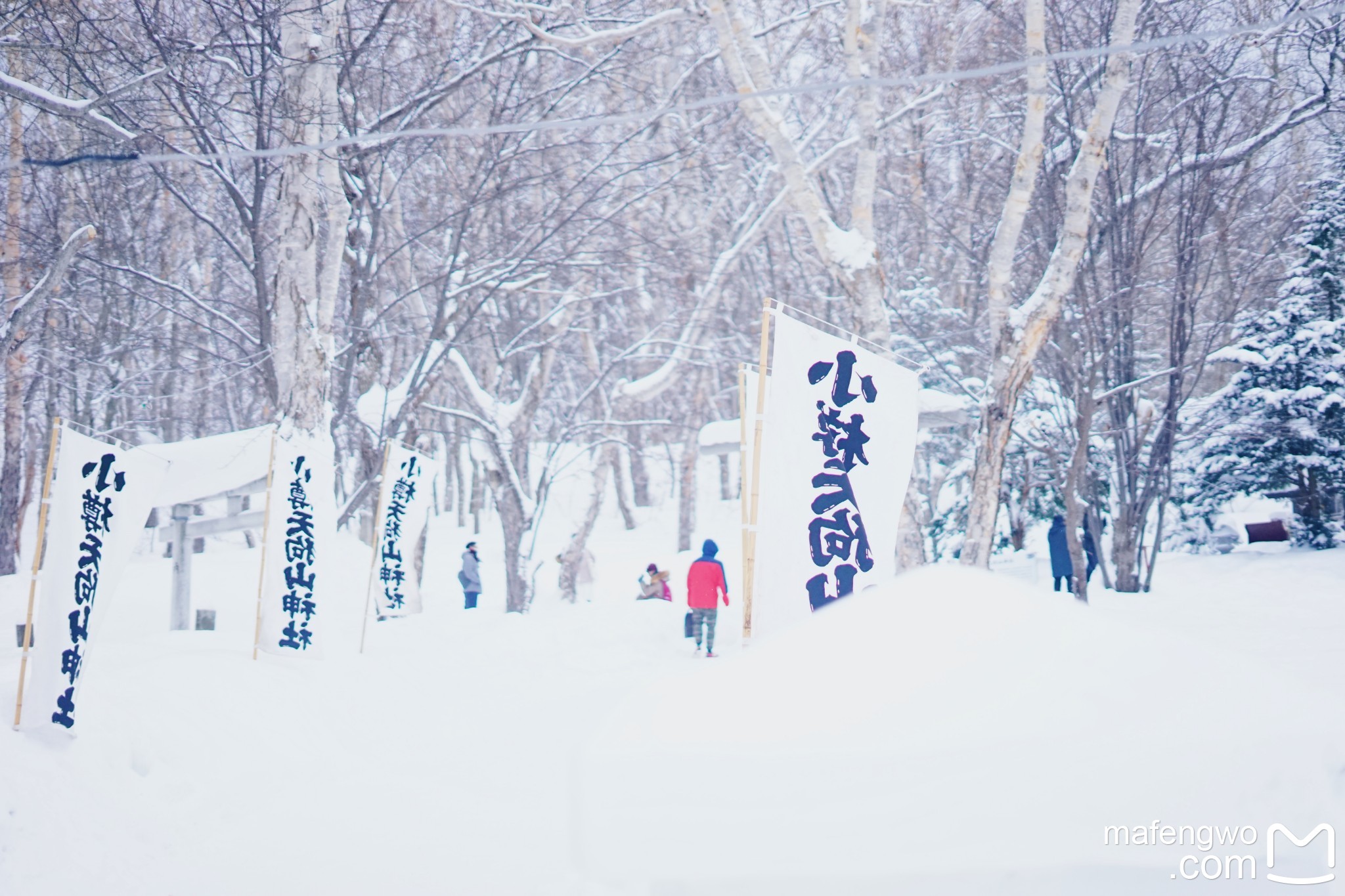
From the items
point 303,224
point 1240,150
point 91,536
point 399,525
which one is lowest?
point 91,536

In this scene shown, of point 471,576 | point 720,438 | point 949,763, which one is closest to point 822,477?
point 949,763

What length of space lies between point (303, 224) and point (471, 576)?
8.73m

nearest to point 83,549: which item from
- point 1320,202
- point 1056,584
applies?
point 1056,584

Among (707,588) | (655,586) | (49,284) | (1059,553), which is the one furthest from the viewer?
(655,586)

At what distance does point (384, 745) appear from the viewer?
8.30 meters

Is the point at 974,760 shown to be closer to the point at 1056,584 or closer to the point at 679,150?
the point at 679,150

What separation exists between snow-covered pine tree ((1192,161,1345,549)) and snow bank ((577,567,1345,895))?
1487 centimetres

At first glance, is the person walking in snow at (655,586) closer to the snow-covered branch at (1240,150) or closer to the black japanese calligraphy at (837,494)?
the snow-covered branch at (1240,150)

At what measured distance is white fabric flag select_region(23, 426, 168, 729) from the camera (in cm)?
617

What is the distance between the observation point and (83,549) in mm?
6730

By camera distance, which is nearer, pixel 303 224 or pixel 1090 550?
pixel 303 224

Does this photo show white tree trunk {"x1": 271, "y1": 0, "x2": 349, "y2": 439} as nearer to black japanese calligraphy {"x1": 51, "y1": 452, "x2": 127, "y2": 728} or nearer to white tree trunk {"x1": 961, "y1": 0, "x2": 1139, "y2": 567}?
black japanese calligraphy {"x1": 51, "y1": 452, "x2": 127, "y2": 728}

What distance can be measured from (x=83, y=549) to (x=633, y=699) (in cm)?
495

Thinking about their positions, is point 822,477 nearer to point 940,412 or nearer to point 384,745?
point 384,745
